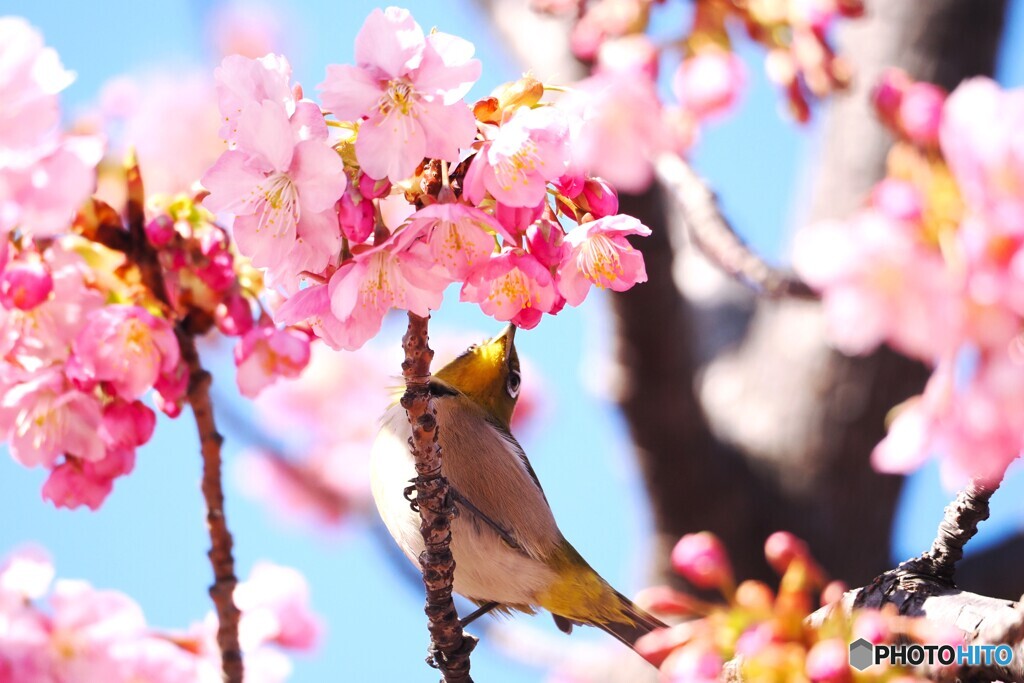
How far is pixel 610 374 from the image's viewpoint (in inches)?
124

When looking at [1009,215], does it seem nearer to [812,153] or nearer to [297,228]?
[297,228]

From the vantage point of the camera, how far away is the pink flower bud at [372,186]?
926 millimetres

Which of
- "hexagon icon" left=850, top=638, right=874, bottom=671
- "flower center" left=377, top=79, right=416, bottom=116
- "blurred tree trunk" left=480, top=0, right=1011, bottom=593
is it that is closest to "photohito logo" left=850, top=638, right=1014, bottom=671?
"hexagon icon" left=850, top=638, right=874, bottom=671

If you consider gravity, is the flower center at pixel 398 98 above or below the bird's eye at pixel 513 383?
below

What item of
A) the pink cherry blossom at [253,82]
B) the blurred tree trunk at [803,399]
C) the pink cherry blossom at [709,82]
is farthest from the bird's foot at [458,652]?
the blurred tree trunk at [803,399]

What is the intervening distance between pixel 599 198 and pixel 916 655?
28.1 inches

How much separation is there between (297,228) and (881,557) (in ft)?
9.83

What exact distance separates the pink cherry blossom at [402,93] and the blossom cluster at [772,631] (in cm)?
81

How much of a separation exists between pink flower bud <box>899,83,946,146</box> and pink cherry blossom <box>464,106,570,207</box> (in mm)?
612

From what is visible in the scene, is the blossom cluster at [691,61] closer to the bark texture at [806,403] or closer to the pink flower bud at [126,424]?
the pink flower bud at [126,424]

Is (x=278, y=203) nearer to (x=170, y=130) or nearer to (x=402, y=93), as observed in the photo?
(x=402, y=93)

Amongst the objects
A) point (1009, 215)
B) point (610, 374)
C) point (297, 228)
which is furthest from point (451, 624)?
point (610, 374)

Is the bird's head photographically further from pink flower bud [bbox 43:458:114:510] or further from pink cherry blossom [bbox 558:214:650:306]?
pink cherry blossom [bbox 558:214:650:306]

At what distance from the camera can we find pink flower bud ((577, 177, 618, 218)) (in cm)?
103
